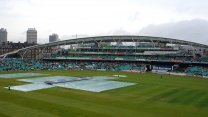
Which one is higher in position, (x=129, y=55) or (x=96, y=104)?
(x=129, y=55)

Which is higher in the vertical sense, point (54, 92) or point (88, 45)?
point (88, 45)

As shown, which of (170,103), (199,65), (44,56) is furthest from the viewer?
Answer: (44,56)

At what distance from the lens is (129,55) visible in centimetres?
9994

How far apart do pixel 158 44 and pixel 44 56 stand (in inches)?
1960

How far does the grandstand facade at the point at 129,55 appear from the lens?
88.2m

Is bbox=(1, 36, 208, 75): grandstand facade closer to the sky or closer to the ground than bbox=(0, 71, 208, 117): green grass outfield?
closer to the sky

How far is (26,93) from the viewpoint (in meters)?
34.2

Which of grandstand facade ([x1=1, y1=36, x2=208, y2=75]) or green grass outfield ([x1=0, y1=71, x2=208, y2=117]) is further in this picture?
grandstand facade ([x1=1, y1=36, x2=208, y2=75])

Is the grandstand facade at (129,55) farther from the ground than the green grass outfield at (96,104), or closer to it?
farther from the ground

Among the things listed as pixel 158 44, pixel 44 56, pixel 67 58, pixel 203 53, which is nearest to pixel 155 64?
pixel 158 44

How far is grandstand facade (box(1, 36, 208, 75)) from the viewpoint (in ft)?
290

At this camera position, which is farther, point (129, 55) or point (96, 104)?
point (129, 55)

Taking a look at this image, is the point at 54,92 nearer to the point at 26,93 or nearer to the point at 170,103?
the point at 26,93

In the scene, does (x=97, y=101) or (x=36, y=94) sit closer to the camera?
(x=97, y=101)
